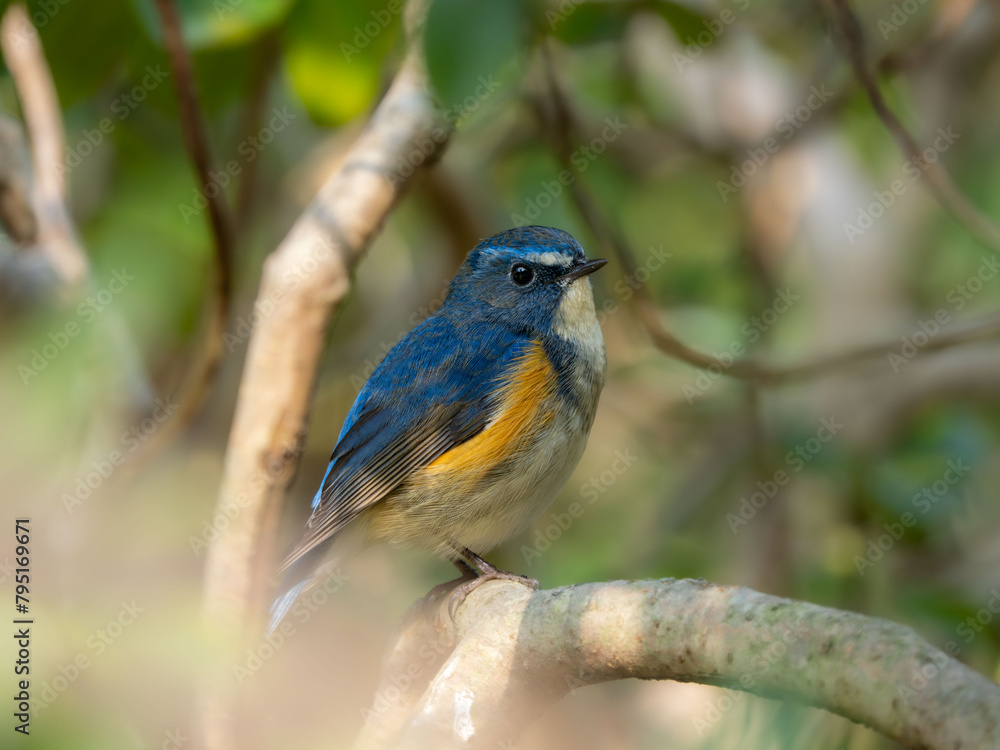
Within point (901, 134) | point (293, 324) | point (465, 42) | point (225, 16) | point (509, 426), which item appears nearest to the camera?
point (465, 42)

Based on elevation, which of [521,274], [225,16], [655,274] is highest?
[655,274]

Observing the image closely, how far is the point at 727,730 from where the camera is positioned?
234 cm

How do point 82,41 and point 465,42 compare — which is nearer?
point 465,42

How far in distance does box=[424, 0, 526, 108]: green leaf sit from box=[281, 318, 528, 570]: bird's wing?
1498mm

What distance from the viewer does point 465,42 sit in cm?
224

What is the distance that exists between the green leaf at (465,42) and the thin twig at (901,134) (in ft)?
6.13

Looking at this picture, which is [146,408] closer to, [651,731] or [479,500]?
[479,500]

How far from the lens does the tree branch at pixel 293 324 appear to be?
327 cm

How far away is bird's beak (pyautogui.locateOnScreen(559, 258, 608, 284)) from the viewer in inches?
150

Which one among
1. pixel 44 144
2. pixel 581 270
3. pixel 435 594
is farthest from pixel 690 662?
pixel 44 144

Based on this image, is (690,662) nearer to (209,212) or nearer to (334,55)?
(334,55)

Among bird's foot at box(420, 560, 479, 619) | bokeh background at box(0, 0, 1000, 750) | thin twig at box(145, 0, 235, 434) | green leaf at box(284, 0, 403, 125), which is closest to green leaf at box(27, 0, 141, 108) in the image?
bokeh background at box(0, 0, 1000, 750)

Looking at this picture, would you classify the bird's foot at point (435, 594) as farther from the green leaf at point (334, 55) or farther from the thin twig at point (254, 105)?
the thin twig at point (254, 105)

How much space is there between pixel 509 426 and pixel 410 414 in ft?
1.39
